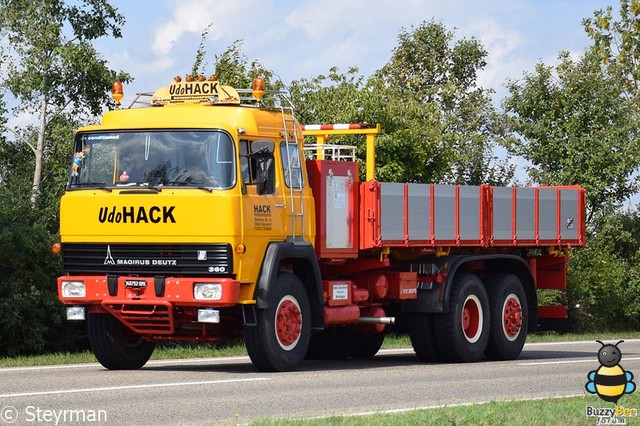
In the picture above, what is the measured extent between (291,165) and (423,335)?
4061 millimetres

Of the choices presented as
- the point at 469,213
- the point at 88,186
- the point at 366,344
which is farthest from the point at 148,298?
the point at 366,344

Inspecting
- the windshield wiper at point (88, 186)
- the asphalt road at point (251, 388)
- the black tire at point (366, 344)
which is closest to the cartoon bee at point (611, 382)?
the asphalt road at point (251, 388)

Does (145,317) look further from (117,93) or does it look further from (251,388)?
(117,93)

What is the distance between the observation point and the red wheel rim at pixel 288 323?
17156 mm

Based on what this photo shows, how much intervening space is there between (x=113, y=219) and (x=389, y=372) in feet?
12.8

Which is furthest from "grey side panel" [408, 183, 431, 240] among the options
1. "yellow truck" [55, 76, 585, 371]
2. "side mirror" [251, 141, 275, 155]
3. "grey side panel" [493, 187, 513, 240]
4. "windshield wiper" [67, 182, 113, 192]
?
"windshield wiper" [67, 182, 113, 192]

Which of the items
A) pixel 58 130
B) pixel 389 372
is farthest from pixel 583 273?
pixel 389 372

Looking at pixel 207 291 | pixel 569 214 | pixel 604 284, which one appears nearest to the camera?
pixel 207 291

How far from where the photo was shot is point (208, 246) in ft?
54.0

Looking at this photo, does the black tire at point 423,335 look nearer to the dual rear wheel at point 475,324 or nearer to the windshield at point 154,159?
the dual rear wheel at point 475,324

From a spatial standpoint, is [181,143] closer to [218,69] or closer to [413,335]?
[413,335]

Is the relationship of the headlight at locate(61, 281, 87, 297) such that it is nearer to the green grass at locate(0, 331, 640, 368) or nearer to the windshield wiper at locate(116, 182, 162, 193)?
the windshield wiper at locate(116, 182, 162, 193)

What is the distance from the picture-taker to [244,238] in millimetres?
16594

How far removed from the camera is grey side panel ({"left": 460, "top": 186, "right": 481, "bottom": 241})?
67.9ft
